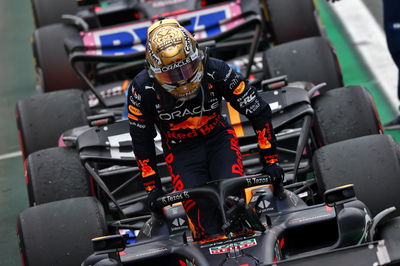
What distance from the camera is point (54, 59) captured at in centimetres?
1019

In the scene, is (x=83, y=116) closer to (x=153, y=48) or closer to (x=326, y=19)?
(x=153, y=48)

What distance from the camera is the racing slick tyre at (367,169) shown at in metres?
6.44

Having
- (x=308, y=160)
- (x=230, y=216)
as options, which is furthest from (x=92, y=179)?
(x=230, y=216)

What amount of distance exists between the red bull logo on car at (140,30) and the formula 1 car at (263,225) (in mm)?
3115

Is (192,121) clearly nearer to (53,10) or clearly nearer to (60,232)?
(60,232)

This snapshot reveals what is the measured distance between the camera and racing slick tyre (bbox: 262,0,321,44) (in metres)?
10.0

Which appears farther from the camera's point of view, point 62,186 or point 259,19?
point 259,19

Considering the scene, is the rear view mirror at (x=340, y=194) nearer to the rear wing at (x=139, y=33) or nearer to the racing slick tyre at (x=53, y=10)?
the rear wing at (x=139, y=33)

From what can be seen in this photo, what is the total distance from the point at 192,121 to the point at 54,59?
415cm

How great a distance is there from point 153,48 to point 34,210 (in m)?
1.48

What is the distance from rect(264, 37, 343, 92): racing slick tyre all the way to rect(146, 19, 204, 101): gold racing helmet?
8.38 ft

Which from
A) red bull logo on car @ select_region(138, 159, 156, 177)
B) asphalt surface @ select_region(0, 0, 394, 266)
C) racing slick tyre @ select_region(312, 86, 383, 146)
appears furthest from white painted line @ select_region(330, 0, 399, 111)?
red bull logo on car @ select_region(138, 159, 156, 177)

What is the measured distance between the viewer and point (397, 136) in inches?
361

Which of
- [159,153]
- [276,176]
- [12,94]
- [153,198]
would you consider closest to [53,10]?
[12,94]
